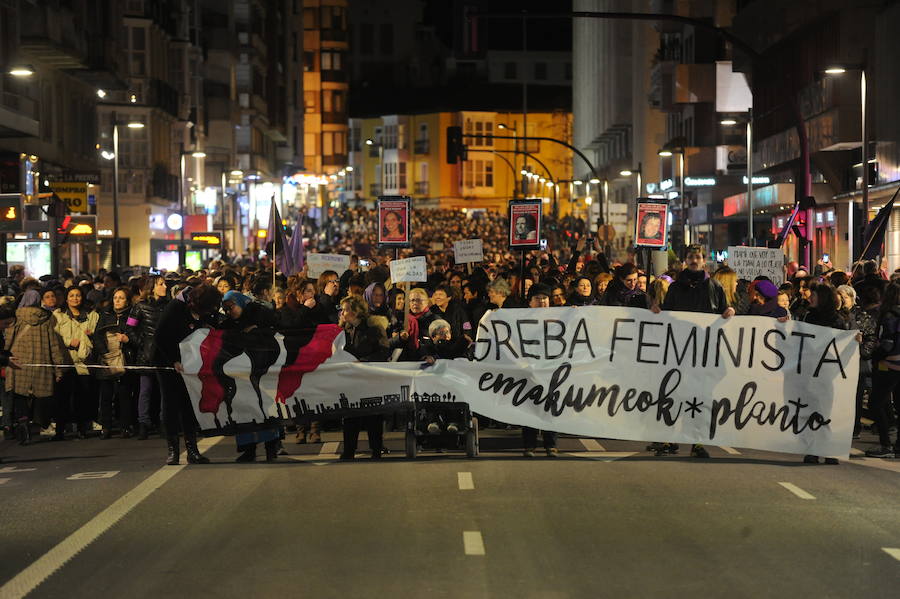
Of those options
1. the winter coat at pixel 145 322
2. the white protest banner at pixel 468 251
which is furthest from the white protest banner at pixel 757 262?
the winter coat at pixel 145 322

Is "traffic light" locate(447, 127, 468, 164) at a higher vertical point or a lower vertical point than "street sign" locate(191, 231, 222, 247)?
higher

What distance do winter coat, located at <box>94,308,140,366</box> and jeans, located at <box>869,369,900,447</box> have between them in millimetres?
8027

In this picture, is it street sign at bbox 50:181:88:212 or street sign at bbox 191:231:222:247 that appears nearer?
street sign at bbox 50:181:88:212

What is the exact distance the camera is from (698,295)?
617 inches

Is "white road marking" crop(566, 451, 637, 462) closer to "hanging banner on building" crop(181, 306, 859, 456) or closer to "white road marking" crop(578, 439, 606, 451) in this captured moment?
"white road marking" crop(578, 439, 606, 451)

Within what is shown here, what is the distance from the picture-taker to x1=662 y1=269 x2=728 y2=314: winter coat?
1563 centimetres

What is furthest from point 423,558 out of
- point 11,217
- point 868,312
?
point 11,217

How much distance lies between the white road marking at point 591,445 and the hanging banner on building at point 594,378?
62.3 inches

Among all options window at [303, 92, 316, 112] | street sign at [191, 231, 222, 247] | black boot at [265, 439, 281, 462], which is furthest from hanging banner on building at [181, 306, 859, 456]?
window at [303, 92, 316, 112]

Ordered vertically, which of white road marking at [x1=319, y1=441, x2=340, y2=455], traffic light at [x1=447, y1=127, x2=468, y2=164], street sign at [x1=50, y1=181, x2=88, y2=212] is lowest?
white road marking at [x1=319, y1=441, x2=340, y2=455]

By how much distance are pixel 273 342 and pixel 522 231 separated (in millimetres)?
12968

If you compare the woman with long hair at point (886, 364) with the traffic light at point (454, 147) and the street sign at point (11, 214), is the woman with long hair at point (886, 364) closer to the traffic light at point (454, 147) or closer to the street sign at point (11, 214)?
the street sign at point (11, 214)

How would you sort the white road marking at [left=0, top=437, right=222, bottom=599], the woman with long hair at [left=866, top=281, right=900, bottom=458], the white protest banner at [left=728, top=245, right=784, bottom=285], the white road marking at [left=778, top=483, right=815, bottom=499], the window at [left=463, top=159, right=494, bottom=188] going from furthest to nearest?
the window at [left=463, top=159, right=494, bottom=188] → the white protest banner at [left=728, top=245, right=784, bottom=285] → the woman with long hair at [left=866, top=281, right=900, bottom=458] → the white road marking at [left=778, top=483, right=815, bottom=499] → the white road marking at [left=0, top=437, right=222, bottom=599]

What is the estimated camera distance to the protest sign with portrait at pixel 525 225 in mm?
28016
